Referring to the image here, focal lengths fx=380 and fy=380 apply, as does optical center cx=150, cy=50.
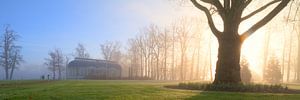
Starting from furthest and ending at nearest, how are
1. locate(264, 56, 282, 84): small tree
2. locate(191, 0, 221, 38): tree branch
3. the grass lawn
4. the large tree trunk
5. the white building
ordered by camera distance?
the white building → locate(264, 56, 282, 84): small tree → locate(191, 0, 221, 38): tree branch → the large tree trunk → the grass lawn

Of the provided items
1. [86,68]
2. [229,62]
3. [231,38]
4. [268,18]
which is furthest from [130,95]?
[86,68]

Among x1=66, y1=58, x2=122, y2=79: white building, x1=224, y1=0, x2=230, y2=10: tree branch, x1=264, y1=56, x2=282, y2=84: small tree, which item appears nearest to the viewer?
x1=224, y1=0, x2=230, y2=10: tree branch

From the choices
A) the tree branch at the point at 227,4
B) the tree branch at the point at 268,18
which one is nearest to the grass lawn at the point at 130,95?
the tree branch at the point at 268,18

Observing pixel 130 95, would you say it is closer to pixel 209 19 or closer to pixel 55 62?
pixel 209 19

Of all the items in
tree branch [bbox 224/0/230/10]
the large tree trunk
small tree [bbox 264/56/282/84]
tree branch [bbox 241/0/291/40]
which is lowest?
small tree [bbox 264/56/282/84]

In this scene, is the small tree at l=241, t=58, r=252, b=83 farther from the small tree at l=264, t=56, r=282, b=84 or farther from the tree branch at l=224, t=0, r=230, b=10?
the small tree at l=264, t=56, r=282, b=84

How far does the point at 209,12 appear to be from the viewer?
851 inches

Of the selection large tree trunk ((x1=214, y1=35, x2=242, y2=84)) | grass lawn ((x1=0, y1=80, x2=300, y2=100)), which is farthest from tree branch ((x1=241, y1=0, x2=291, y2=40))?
grass lawn ((x1=0, y1=80, x2=300, y2=100))

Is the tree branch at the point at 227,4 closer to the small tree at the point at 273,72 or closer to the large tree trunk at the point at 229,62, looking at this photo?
the large tree trunk at the point at 229,62

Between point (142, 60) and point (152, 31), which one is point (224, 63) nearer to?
point (152, 31)

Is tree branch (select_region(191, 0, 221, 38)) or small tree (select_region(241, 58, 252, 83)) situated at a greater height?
tree branch (select_region(191, 0, 221, 38))

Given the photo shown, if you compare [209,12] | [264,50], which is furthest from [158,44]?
[209,12]

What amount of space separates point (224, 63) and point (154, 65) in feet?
223

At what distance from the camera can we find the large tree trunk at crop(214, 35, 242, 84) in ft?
64.5
